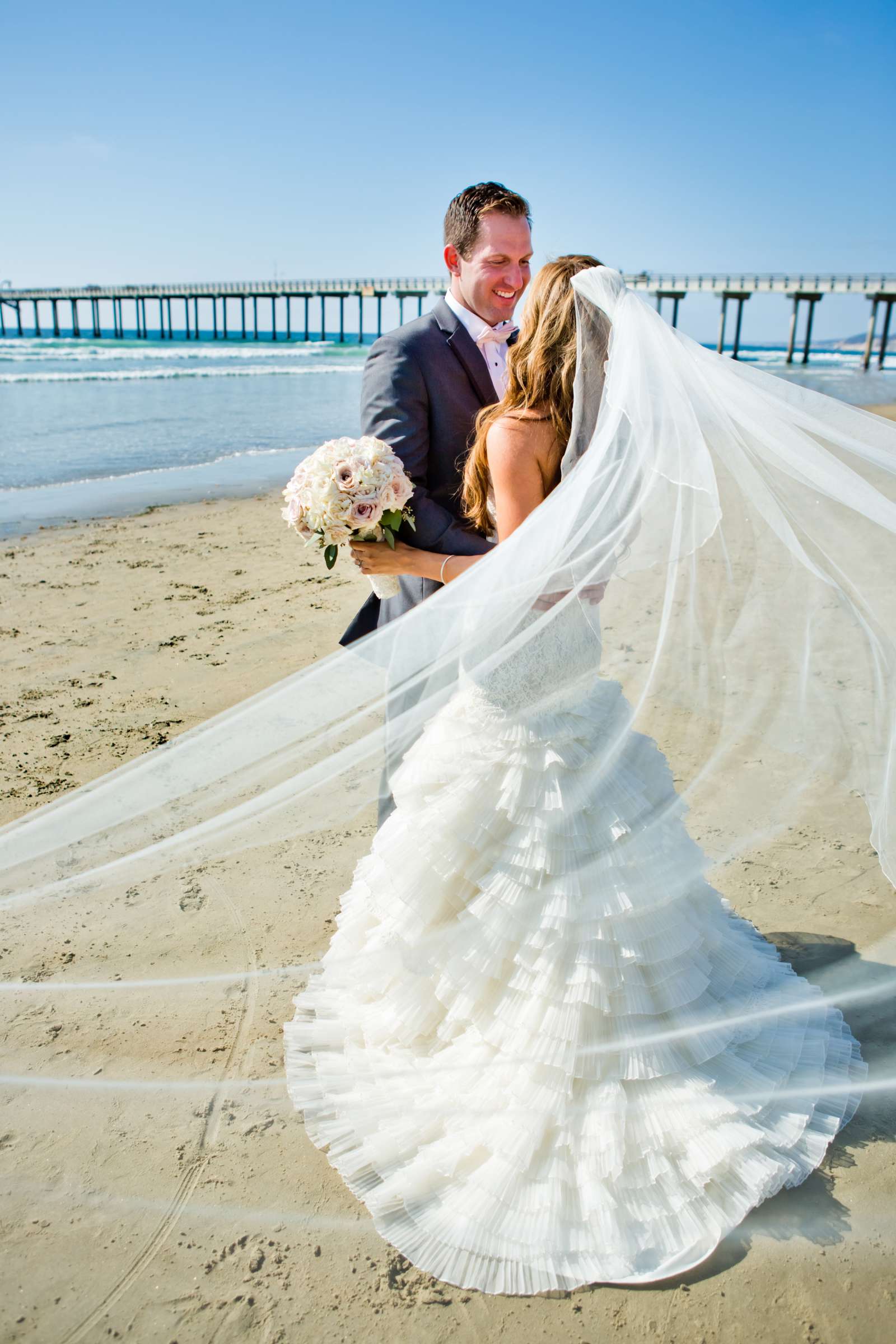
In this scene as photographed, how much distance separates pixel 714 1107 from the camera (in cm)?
224

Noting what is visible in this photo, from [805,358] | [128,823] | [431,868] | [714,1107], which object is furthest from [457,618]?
[805,358]

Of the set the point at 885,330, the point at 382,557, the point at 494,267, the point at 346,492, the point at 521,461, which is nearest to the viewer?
the point at 521,461

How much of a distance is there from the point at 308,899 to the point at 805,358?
160 feet

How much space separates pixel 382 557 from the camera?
2779 millimetres

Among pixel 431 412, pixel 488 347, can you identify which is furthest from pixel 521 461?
pixel 488 347

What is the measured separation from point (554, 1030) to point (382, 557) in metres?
1.44

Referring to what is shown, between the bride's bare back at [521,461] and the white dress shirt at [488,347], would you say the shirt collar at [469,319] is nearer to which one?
the white dress shirt at [488,347]

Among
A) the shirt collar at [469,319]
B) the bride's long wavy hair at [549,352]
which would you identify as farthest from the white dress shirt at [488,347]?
the bride's long wavy hair at [549,352]

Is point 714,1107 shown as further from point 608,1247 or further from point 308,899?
point 308,899

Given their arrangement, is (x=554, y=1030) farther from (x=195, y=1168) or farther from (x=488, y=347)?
(x=488, y=347)

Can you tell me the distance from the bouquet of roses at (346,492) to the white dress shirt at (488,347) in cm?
65

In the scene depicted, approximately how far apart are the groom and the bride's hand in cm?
13

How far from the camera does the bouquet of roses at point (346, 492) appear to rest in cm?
255

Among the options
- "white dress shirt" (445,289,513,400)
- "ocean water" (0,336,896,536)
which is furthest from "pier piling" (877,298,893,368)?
"white dress shirt" (445,289,513,400)
